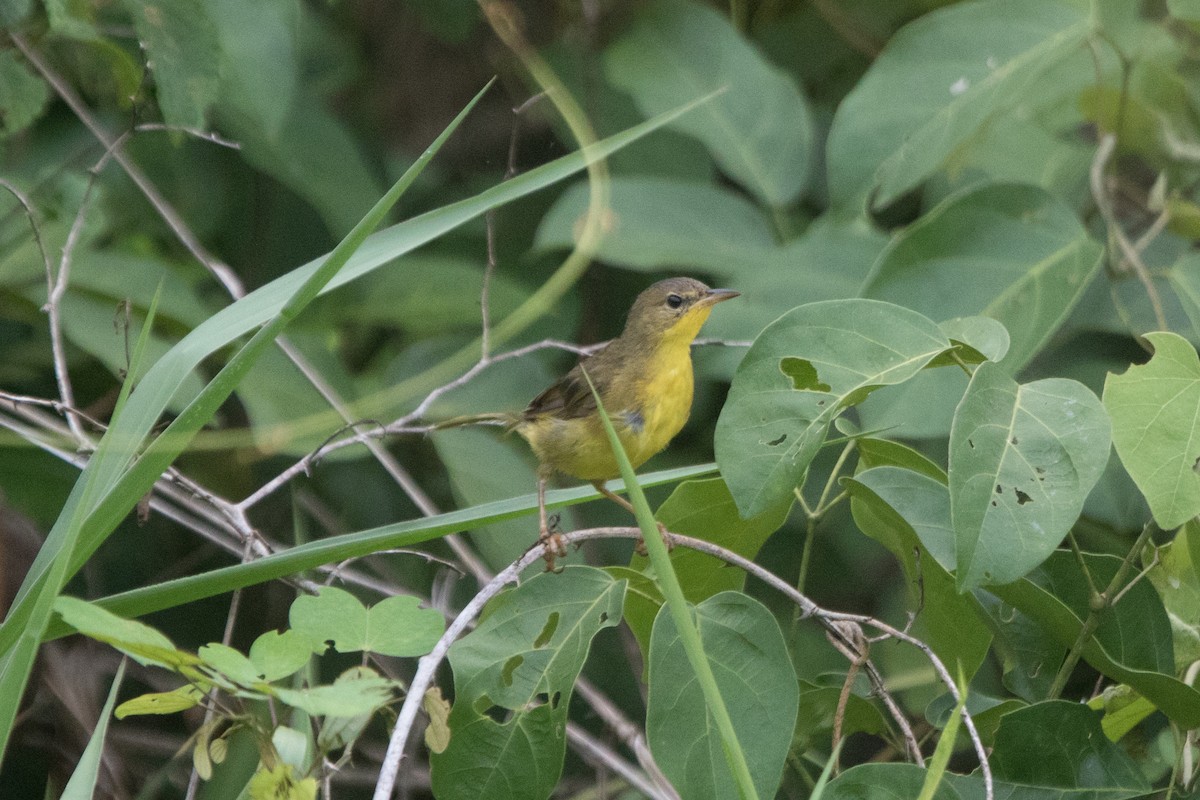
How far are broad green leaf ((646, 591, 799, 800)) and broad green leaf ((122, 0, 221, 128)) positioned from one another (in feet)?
4.64

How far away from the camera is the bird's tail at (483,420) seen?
2.62 m

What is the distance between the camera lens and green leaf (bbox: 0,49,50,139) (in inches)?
94.0

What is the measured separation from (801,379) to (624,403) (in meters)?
1.31

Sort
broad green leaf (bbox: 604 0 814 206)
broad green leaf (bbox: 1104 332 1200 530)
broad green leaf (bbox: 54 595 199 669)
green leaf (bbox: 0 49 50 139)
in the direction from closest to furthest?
broad green leaf (bbox: 54 595 199 669), broad green leaf (bbox: 1104 332 1200 530), green leaf (bbox: 0 49 50 139), broad green leaf (bbox: 604 0 814 206)

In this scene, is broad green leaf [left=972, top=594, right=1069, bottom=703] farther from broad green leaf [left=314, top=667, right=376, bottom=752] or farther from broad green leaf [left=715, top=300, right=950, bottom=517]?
broad green leaf [left=314, top=667, right=376, bottom=752]

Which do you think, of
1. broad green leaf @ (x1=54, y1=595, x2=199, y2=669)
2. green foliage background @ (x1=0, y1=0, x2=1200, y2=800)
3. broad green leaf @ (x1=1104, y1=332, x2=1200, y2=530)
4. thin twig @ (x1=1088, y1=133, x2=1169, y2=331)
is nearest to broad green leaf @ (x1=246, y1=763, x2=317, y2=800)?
green foliage background @ (x1=0, y1=0, x2=1200, y2=800)

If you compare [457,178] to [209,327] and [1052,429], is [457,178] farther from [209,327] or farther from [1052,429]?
[1052,429]

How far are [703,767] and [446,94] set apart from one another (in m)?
3.10

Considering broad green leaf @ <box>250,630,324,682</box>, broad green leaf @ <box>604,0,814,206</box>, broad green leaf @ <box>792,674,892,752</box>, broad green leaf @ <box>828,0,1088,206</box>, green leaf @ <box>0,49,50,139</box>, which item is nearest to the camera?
broad green leaf @ <box>250,630,324,682</box>

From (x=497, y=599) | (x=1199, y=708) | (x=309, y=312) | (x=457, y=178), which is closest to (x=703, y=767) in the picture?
(x=497, y=599)

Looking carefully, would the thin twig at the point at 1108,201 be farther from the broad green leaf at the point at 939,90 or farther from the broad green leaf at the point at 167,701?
the broad green leaf at the point at 167,701

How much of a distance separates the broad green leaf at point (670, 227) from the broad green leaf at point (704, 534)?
1.21 meters

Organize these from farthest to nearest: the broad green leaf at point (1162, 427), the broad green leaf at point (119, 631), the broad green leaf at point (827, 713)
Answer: the broad green leaf at point (827, 713) → the broad green leaf at point (1162, 427) → the broad green leaf at point (119, 631)

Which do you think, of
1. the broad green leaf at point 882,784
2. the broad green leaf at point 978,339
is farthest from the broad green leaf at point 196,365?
the broad green leaf at point 882,784
